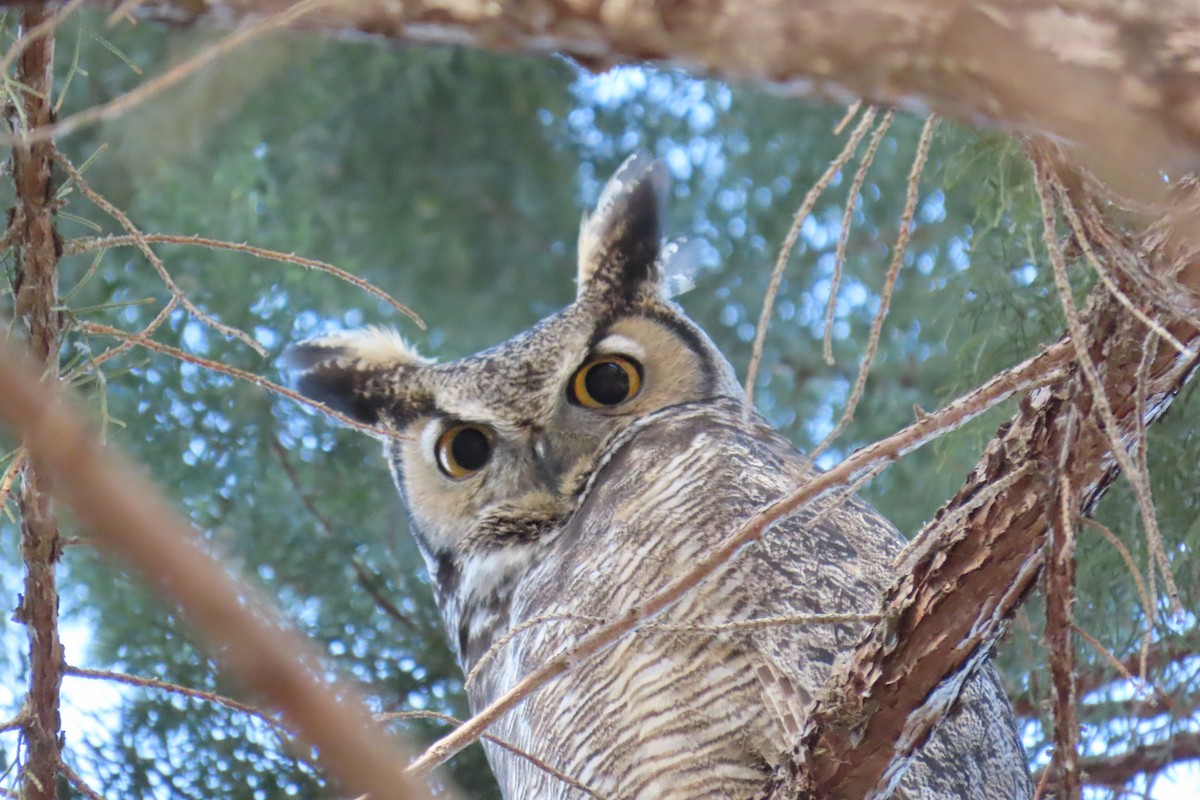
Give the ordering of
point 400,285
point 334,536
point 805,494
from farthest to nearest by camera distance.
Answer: point 400,285
point 334,536
point 805,494

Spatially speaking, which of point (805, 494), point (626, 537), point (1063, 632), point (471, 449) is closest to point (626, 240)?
point (471, 449)

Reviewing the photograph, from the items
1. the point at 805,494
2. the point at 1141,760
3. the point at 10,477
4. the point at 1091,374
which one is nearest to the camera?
the point at 1091,374

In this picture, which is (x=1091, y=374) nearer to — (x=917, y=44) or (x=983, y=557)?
(x=983, y=557)

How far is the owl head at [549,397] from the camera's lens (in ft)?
7.54

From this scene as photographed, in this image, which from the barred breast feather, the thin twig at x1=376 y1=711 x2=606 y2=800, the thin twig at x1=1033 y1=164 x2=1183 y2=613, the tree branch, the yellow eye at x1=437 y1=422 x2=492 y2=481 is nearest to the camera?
the thin twig at x1=1033 y1=164 x2=1183 y2=613

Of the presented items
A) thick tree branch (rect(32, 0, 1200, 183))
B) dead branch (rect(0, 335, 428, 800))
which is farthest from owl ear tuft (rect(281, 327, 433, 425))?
dead branch (rect(0, 335, 428, 800))

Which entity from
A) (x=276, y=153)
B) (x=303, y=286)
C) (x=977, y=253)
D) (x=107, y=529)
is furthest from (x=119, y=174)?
(x=107, y=529)

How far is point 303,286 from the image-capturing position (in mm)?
3352

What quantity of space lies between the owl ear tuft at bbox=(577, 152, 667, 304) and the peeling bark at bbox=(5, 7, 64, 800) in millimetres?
1331

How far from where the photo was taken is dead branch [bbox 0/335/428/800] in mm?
376

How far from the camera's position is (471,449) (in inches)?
95.1

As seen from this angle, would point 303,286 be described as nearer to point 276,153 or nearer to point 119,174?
point 119,174

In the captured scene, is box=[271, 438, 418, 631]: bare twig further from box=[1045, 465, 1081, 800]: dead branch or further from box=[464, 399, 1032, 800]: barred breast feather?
box=[1045, 465, 1081, 800]: dead branch

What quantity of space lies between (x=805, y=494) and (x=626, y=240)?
1.55 meters
